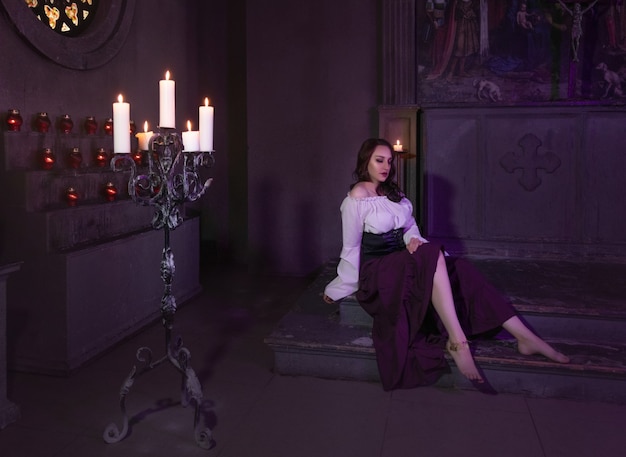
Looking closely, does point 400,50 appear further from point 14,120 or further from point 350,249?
point 14,120

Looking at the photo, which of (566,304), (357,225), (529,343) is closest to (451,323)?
(529,343)

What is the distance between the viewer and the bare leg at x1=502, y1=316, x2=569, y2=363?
3504 mm

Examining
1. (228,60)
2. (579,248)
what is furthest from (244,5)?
(579,248)

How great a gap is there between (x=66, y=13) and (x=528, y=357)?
15.2 ft

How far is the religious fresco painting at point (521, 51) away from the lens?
5.79 m

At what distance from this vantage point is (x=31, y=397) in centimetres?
350

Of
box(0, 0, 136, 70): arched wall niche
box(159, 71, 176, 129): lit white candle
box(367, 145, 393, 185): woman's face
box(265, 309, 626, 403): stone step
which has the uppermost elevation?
box(0, 0, 136, 70): arched wall niche

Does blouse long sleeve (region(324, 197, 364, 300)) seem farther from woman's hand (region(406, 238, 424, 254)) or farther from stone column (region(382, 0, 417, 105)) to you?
stone column (region(382, 0, 417, 105))

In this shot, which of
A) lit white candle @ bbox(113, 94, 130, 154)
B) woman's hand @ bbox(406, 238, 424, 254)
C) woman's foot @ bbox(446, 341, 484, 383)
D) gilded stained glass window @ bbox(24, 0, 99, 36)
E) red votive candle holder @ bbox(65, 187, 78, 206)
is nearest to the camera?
lit white candle @ bbox(113, 94, 130, 154)

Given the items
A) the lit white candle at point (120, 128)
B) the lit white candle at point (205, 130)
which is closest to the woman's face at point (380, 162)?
the lit white candle at point (205, 130)

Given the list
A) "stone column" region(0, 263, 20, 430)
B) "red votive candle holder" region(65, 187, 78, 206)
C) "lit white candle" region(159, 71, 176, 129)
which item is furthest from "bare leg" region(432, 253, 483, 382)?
"red votive candle holder" region(65, 187, 78, 206)

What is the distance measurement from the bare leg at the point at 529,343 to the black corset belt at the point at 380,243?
88cm

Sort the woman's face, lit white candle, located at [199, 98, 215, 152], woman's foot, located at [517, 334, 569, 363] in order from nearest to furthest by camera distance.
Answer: lit white candle, located at [199, 98, 215, 152] → woman's foot, located at [517, 334, 569, 363] → the woman's face

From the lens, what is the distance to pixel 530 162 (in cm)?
601
